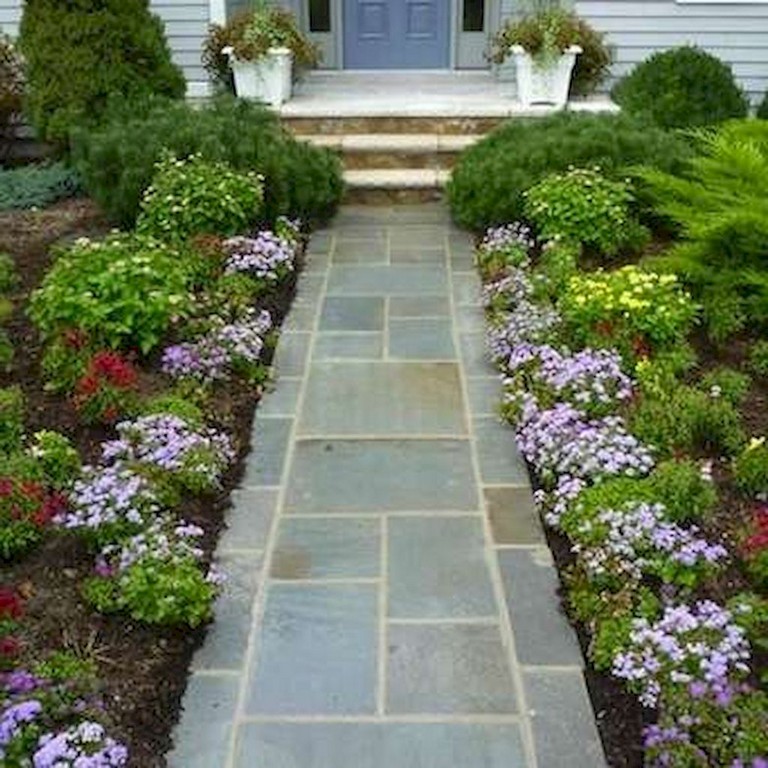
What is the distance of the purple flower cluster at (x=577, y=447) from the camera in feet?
11.2

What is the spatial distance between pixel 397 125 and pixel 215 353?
355cm

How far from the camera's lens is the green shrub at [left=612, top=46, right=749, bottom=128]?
23.2 ft

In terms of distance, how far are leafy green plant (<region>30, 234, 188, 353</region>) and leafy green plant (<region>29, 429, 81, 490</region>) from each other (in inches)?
30.4

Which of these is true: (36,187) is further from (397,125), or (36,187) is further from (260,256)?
(397,125)

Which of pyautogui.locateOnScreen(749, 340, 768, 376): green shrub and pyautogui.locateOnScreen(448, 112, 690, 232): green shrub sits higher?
pyautogui.locateOnScreen(448, 112, 690, 232): green shrub

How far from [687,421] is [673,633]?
116 cm

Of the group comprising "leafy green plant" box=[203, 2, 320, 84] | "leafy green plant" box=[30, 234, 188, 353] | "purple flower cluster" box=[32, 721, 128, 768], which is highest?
"leafy green plant" box=[203, 2, 320, 84]

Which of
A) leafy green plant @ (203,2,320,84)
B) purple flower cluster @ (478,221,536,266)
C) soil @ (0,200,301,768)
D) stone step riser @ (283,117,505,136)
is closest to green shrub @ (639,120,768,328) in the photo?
purple flower cluster @ (478,221,536,266)

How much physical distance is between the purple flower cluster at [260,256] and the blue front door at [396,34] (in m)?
3.81

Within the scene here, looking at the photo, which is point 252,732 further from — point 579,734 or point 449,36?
point 449,36

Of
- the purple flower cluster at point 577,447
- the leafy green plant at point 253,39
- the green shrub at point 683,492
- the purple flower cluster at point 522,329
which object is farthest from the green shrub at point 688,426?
the leafy green plant at point 253,39

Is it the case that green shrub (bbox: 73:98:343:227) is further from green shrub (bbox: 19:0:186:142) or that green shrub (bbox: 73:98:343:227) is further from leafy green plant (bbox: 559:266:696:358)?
leafy green plant (bbox: 559:266:696:358)

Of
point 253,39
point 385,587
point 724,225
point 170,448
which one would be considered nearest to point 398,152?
point 253,39

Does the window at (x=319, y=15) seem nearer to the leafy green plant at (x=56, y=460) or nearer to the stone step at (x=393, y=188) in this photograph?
the stone step at (x=393, y=188)
